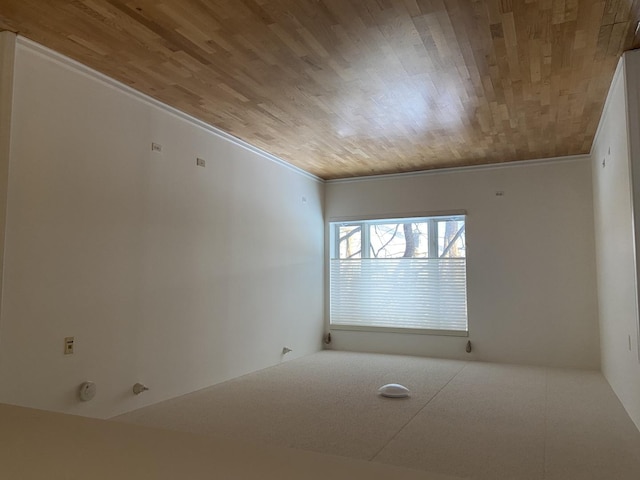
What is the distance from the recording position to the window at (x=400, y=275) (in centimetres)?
654

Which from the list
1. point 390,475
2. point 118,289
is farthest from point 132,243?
point 390,475

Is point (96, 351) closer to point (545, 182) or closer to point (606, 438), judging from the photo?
point (606, 438)

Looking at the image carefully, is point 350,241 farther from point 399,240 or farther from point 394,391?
point 394,391

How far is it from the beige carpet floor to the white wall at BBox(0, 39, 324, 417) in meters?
→ 0.40

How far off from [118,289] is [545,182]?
17.2ft

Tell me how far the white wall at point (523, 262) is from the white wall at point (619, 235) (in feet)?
1.99

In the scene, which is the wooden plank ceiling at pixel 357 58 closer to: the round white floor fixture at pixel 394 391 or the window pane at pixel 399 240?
the window pane at pixel 399 240

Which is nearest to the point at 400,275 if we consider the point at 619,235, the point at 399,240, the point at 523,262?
the point at 399,240

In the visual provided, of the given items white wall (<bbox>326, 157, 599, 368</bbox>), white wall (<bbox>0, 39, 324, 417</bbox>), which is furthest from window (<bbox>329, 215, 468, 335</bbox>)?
white wall (<bbox>0, 39, 324, 417</bbox>)

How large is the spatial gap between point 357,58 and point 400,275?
4100mm

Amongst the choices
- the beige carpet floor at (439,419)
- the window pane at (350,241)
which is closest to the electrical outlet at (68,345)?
the beige carpet floor at (439,419)

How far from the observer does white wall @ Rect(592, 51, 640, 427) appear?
3.21 m

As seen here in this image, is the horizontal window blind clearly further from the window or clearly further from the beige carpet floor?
the beige carpet floor

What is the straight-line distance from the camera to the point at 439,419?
3.55m
